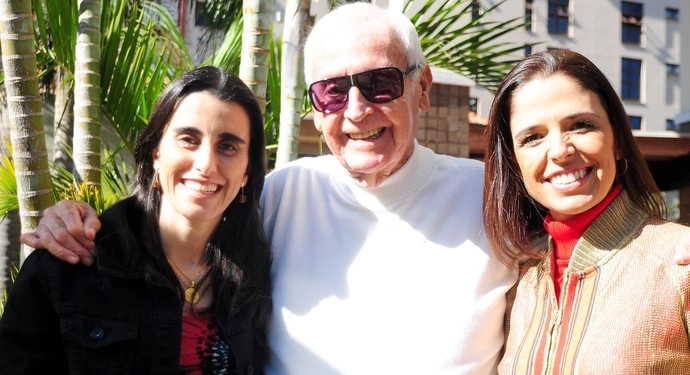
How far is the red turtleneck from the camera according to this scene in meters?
2.39

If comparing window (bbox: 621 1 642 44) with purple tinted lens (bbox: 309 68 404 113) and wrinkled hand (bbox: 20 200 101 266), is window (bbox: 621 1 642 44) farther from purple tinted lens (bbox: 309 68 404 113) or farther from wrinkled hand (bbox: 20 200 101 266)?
wrinkled hand (bbox: 20 200 101 266)

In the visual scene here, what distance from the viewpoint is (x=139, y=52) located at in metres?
4.54

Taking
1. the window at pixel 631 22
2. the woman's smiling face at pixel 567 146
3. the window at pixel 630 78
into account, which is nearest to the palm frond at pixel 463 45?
the woman's smiling face at pixel 567 146

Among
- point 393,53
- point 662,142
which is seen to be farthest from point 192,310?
point 662,142

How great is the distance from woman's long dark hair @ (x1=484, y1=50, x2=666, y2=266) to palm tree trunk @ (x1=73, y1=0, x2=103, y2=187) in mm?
2364

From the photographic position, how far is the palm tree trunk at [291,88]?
14.8ft

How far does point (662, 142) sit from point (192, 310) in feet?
28.1

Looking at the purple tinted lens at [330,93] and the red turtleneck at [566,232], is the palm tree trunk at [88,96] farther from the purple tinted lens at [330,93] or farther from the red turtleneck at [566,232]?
the red turtleneck at [566,232]

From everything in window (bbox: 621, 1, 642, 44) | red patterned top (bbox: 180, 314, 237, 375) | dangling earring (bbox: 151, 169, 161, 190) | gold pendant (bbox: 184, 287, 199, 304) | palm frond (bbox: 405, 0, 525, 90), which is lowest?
red patterned top (bbox: 180, 314, 237, 375)

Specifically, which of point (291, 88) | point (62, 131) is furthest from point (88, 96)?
point (62, 131)

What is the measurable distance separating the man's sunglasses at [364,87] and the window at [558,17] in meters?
36.0

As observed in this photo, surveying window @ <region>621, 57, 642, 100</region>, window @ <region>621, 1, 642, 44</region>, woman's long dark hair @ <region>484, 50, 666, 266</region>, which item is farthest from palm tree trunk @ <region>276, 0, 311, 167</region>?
window @ <region>621, 1, 642, 44</region>

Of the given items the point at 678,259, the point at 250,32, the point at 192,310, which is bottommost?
the point at 192,310

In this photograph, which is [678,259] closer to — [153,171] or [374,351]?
[374,351]
